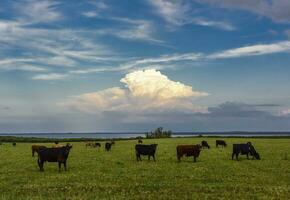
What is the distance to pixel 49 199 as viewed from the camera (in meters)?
17.6

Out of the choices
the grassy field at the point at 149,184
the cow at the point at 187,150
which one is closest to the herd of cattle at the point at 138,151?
the cow at the point at 187,150

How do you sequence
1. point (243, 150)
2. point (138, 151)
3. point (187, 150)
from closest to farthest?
point (187, 150) < point (138, 151) < point (243, 150)

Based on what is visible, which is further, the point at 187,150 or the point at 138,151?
the point at 138,151

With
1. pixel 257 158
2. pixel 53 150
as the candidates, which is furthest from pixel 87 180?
pixel 257 158

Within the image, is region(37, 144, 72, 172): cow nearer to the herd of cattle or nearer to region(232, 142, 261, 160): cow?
the herd of cattle

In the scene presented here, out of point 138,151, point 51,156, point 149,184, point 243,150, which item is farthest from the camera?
point 243,150

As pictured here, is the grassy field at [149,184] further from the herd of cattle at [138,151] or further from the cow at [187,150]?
the cow at [187,150]

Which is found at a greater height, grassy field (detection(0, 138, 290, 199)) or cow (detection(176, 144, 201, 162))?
cow (detection(176, 144, 201, 162))

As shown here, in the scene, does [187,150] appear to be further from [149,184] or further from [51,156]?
[149,184]

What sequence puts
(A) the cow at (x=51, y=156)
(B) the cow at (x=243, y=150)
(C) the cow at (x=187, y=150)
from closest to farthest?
(A) the cow at (x=51, y=156), (C) the cow at (x=187, y=150), (B) the cow at (x=243, y=150)

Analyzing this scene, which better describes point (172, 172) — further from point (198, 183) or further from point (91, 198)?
point (91, 198)

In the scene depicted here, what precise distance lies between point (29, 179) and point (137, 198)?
947 cm

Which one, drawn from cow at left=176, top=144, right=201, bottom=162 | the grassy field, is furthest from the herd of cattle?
the grassy field

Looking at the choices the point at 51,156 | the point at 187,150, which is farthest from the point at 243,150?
the point at 51,156
